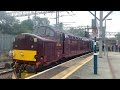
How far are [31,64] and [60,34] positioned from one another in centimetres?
606

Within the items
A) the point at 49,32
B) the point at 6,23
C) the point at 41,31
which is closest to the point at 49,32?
the point at 49,32

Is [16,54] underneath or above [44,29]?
underneath

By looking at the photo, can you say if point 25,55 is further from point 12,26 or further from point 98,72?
point 12,26

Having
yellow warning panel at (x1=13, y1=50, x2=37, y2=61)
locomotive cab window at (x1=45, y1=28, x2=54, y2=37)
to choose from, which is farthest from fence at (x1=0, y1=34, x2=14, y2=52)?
yellow warning panel at (x1=13, y1=50, x2=37, y2=61)

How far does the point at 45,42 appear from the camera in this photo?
1862 centimetres

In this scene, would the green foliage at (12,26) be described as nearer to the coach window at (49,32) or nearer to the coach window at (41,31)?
the coach window at (41,31)

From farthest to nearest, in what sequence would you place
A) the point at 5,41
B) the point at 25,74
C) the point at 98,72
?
1. the point at 5,41
2. the point at 98,72
3. the point at 25,74
